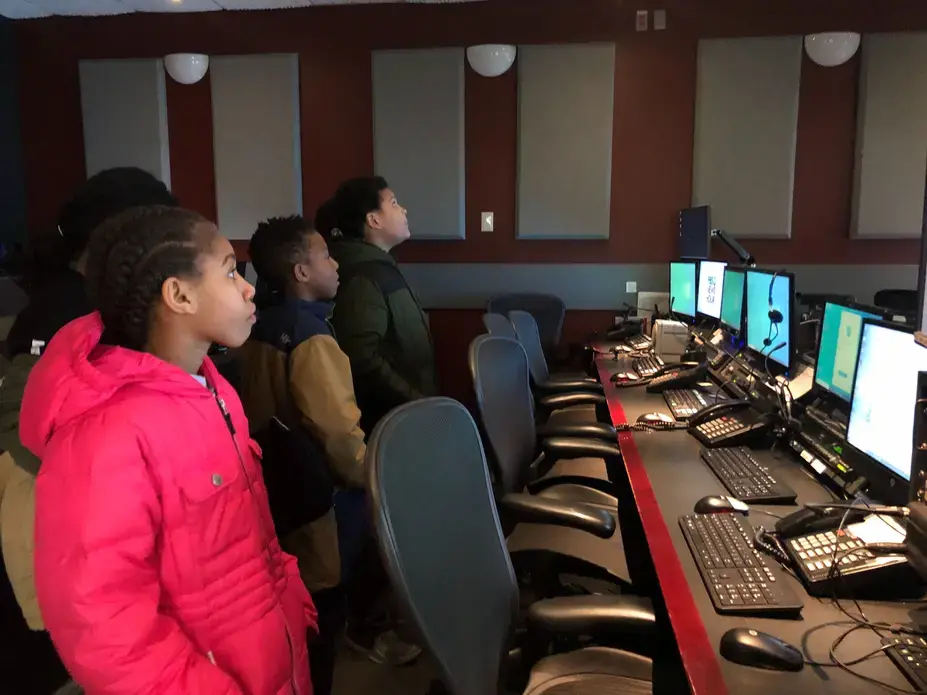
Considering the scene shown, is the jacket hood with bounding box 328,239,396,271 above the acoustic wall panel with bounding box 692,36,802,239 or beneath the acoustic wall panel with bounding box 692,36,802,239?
beneath

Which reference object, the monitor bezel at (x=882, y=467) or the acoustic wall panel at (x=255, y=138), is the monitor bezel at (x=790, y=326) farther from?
the acoustic wall panel at (x=255, y=138)

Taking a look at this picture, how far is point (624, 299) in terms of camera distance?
16.2 feet

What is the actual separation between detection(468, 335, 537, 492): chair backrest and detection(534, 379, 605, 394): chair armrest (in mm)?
963

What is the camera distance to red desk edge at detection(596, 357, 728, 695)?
108 cm

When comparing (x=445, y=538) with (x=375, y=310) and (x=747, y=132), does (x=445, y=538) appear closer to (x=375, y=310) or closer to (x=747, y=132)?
(x=375, y=310)

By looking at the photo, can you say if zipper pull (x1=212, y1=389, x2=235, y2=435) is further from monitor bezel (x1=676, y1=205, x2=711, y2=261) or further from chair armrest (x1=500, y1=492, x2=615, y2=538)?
monitor bezel (x1=676, y1=205, x2=711, y2=261)

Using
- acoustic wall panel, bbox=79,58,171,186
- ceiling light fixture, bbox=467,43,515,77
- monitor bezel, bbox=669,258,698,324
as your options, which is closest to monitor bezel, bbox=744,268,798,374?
monitor bezel, bbox=669,258,698,324

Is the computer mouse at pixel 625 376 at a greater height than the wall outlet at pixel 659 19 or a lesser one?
lesser

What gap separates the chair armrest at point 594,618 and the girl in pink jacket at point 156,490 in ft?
1.56

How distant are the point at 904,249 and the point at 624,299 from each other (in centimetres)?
181

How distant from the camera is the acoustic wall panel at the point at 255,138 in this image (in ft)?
16.1

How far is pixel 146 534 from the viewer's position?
1050 mm

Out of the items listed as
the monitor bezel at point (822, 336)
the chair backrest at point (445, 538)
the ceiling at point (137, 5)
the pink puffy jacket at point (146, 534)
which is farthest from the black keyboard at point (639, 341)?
the pink puffy jacket at point (146, 534)

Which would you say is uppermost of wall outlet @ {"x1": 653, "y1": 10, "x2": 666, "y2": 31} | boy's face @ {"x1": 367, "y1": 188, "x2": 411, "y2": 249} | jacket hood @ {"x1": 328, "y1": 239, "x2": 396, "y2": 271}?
wall outlet @ {"x1": 653, "y1": 10, "x2": 666, "y2": 31}
